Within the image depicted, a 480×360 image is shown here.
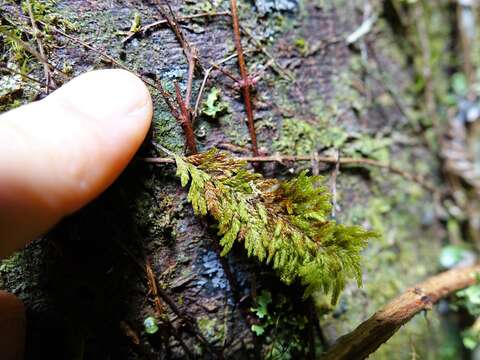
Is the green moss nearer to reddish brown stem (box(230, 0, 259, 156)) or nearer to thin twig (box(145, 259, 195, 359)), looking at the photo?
thin twig (box(145, 259, 195, 359))

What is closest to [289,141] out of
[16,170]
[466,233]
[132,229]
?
[132,229]

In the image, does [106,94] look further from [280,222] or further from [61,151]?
[280,222]

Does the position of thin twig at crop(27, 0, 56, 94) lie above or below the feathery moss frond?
above

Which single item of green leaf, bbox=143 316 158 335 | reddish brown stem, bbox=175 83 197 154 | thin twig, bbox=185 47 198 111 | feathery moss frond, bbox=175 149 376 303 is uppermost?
thin twig, bbox=185 47 198 111

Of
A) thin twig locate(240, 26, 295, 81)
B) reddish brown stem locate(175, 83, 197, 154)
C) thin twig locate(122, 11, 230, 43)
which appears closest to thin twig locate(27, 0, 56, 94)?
thin twig locate(122, 11, 230, 43)

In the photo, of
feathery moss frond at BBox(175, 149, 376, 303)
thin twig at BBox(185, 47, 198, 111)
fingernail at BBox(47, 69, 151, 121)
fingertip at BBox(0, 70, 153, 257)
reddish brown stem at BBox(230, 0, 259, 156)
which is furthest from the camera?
reddish brown stem at BBox(230, 0, 259, 156)

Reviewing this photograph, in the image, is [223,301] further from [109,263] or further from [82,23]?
[82,23]

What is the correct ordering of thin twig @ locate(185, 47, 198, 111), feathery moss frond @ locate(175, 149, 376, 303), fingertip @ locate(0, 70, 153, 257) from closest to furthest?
fingertip @ locate(0, 70, 153, 257) < feathery moss frond @ locate(175, 149, 376, 303) < thin twig @ locate(185, 47, 198, 111)
